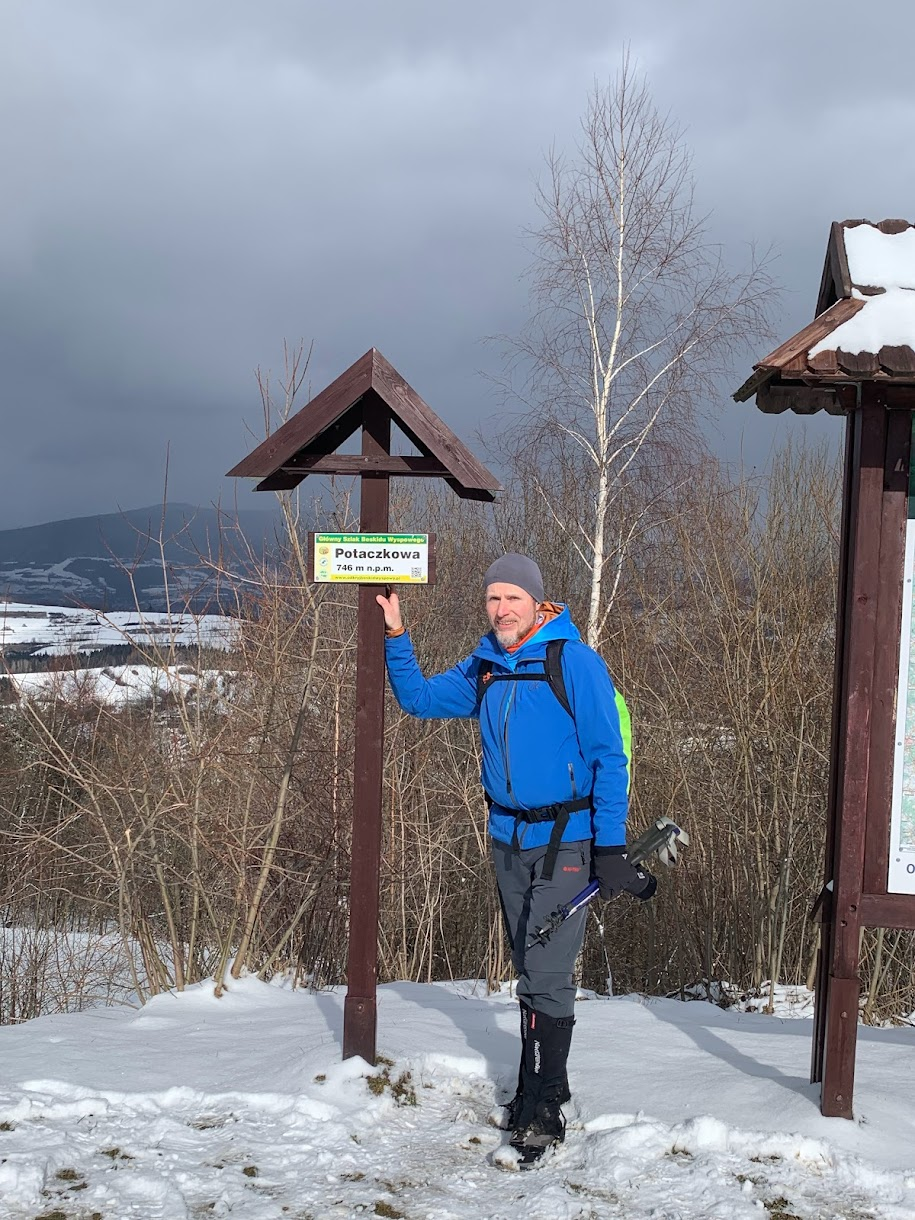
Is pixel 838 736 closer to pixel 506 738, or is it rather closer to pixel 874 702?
pixel 874 702

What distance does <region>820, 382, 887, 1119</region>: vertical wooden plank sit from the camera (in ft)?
11.7

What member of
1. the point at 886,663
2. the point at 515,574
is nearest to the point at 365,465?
the point at 515,574

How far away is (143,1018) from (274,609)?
8.26ft

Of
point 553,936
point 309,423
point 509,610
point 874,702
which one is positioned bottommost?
point 553,936

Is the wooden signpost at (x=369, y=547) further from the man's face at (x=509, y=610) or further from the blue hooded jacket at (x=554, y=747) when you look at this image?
the blue hooded jacket at (x=554, y=747)

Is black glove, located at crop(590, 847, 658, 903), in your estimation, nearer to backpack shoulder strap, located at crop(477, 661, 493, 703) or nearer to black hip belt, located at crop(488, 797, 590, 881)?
black hip belt, located at crop(488, 797, 590, 881)

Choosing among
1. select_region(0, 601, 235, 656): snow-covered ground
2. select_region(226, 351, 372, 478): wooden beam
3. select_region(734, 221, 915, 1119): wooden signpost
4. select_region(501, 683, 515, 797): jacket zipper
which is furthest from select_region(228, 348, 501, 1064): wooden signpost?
select_region(0, 601, 235, 656): snow-covered ground

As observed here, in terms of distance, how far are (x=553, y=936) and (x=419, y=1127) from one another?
3.02 ft

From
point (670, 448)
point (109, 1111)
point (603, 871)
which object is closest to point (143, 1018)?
point (109, 1111)

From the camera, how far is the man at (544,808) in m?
3.44

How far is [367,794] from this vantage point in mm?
4102

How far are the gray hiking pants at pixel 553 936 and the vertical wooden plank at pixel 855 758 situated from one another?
921 millimetres

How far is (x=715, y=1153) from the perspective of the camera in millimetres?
3410

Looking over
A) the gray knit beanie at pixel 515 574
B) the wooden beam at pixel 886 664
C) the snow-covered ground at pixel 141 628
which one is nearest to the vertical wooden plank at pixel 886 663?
the wooden beam at pixel 886 664
